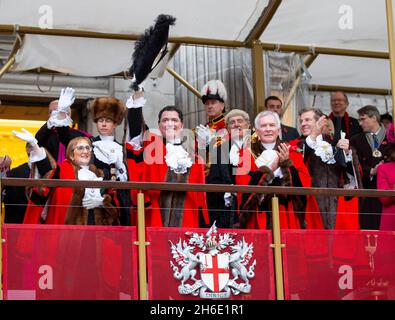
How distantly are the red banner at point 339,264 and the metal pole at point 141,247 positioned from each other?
3.81 feet

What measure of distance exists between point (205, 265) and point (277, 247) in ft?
2.04

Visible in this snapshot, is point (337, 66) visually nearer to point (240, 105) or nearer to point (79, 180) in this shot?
point (240, 105)

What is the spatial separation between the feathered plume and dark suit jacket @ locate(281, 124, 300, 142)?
150 centimetres

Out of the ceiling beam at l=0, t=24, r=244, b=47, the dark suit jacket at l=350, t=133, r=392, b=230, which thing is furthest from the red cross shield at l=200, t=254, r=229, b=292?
the ceiling beam at l=0, t=24, r=244, b=47

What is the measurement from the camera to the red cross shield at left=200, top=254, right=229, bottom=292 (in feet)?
32.2

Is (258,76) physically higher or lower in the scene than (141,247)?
higher

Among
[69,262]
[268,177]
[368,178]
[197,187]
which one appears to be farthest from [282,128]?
[69,262]

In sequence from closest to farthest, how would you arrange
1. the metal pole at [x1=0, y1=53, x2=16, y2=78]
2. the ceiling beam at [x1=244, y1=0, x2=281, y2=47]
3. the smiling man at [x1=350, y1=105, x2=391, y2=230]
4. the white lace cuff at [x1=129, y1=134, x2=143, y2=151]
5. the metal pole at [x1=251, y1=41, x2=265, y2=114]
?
the white lace cuff at [x1=129, y1=134, x2=143, y2=151]
the smiling man at [x1=350, y1=105, x2=391, y2=230]
the metal pole at [x1=0, y1=53, x2=16, y2=78]
the ceiling beam at [x1=244, y1=0, x2=281, y2=47]
the metal pole at [x1=251, y1=41, x2=265, y2=114]

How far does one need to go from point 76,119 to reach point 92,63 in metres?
1.28

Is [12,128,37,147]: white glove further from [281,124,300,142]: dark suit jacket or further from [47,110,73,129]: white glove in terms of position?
[281,124,300,142]: dark suit jacket

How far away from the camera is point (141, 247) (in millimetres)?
9711

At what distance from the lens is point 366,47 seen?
14094 millimetres

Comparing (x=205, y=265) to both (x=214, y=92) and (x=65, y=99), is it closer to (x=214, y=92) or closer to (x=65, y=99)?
(x=65, y=99)
